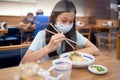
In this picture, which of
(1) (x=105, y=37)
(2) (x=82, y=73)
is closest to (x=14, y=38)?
(1) (x=105, y=37)

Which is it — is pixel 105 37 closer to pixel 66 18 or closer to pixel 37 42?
pixel 66 18

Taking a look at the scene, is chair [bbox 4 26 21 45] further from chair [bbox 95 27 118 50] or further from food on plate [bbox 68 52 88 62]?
chair [bbox 95 27 118 50]

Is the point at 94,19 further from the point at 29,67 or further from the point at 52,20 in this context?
the point at 29,67

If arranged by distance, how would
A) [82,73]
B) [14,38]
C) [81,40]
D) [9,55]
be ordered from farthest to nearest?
[14,38] → [9,55] → [81,40] → [82,73]

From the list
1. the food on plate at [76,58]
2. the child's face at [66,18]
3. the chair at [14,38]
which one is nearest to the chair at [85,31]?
the child's face at [66,18]

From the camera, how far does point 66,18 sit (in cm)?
113

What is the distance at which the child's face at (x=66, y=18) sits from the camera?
1.11 meters

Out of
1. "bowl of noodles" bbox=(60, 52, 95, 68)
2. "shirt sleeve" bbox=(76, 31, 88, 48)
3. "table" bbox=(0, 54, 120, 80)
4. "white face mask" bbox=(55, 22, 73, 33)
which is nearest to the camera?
"table" bbox=(0, 54, 120, 80)

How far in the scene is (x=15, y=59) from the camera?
132cm

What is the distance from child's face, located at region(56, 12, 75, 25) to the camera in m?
1.11

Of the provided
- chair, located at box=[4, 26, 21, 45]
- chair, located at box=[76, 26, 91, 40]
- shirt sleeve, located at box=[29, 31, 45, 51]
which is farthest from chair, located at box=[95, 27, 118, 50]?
chair, located at box=[4, 26, 21, 45]

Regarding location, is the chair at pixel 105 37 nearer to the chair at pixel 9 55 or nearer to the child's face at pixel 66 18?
the child's face at pixel 66 18

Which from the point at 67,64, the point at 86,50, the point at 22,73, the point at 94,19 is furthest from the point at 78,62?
the point at 94,19

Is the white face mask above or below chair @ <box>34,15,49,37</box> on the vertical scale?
below
